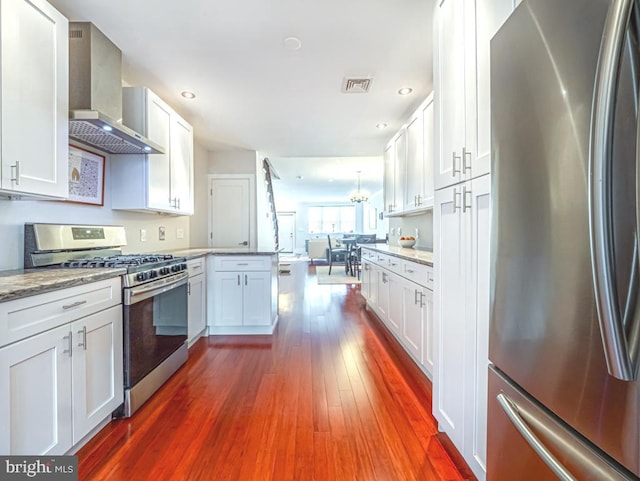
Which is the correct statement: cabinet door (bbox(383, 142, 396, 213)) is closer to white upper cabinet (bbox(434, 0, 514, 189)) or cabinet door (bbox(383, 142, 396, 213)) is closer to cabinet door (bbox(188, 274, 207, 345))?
white upper cabinet (bbox(434, 0, 514, 189))

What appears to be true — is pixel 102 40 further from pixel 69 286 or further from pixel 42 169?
pixel 69 286

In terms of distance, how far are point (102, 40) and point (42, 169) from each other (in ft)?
3.52

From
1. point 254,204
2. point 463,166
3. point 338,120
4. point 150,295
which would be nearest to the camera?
point 463,166

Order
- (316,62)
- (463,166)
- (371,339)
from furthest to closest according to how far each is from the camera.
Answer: (371,339) → (316,62) → (463,166)

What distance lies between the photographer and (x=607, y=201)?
1.76 ft

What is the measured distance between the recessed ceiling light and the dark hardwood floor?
246 centimetres

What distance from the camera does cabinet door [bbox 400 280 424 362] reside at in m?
2.29

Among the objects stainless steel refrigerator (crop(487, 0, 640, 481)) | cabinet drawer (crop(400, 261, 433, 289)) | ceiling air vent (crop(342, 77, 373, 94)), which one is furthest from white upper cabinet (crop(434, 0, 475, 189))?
ceiling air vent (crop(342, 77, 373, 94))

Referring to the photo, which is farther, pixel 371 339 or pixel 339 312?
pixel 339 312

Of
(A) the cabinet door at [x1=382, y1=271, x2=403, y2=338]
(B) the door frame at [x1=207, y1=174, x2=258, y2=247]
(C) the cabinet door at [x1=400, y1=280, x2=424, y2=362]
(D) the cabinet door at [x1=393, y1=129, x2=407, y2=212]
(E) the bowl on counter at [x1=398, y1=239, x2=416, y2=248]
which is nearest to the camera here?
(C) the cabinet door at [x1=400, y1=280, x2=424, y2=362]

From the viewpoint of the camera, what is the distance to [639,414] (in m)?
0.53

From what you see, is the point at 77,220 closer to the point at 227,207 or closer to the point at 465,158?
the point at 465,158

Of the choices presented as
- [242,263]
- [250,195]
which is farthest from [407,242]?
[250,195]

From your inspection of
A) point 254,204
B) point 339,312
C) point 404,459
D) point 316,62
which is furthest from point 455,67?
point 254,204
